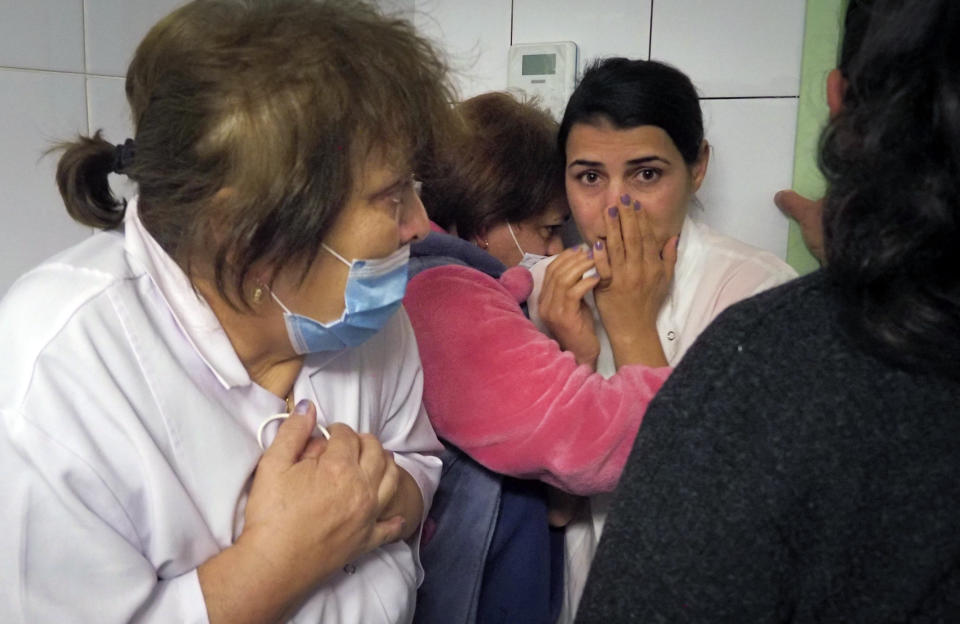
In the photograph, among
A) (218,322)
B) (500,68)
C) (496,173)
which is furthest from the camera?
(500,68)

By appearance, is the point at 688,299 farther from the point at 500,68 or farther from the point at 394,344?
the point at 500,68

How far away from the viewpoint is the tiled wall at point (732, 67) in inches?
51.7

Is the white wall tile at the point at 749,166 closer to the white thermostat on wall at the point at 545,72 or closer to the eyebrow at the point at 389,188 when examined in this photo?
the white thermostat on wall at the point at 545,72

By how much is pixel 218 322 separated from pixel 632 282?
63 cm

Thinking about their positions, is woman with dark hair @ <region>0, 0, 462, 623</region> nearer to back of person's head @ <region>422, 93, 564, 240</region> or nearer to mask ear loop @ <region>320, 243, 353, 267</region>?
mask ear loop @ <region>320, 243, 353, 267</region>

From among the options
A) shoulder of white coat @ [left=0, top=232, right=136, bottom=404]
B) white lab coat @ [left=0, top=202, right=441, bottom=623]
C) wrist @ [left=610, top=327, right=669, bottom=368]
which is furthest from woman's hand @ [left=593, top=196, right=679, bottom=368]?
shoulder of white coat @ [left=0, top=232, right=136, bottom=404]

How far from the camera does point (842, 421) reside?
1.50ft

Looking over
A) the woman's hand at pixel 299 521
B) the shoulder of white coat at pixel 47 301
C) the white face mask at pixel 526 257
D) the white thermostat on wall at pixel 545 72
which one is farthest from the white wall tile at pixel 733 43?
the shoulder of white coat at pixel 47 301

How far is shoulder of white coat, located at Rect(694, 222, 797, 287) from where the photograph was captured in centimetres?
110

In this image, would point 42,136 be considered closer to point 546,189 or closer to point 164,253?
point 164,253

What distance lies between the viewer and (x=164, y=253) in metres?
0.72

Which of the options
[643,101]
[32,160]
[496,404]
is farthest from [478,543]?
[32,160]

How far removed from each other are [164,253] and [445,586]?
602 millimetres

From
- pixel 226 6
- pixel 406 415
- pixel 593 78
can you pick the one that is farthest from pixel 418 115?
pixel 593 78
